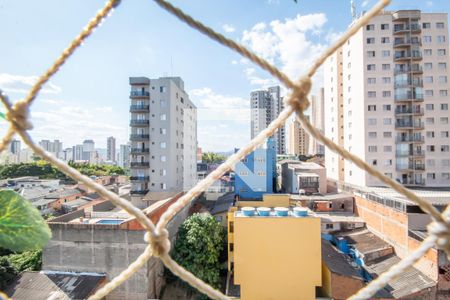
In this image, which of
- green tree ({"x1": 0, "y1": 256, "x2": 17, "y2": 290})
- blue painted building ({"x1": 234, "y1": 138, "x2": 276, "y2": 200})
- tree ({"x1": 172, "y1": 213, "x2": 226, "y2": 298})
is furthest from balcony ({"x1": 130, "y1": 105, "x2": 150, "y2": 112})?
green tree ({"x1": 0, "y1": 256, "x2": 17, "y2": 290})

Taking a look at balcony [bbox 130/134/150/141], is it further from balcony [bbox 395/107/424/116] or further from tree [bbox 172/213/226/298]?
balcony [bbox 395/107/424/116]

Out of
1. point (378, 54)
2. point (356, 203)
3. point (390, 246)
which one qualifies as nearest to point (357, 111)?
point (378, 54)

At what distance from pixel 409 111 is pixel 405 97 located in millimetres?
774

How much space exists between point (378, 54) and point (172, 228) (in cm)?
1337

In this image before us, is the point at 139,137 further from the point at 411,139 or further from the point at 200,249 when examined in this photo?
the point at 411,139

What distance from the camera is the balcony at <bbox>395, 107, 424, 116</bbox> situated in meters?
13.1

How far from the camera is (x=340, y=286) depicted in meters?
6.10

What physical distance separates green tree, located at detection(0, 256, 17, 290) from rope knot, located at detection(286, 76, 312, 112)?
833 cm

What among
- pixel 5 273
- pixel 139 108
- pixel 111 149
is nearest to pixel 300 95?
pixel 5 273

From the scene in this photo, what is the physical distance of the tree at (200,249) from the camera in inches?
271

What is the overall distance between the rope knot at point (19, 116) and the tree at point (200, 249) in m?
6.95

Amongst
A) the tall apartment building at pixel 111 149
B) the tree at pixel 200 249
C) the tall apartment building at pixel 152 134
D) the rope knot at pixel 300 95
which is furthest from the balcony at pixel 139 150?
the tall apartment building at pixel 111 149

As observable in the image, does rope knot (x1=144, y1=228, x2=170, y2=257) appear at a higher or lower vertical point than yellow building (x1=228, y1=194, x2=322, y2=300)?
higher

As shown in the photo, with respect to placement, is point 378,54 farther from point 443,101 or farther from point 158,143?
point 158,143
